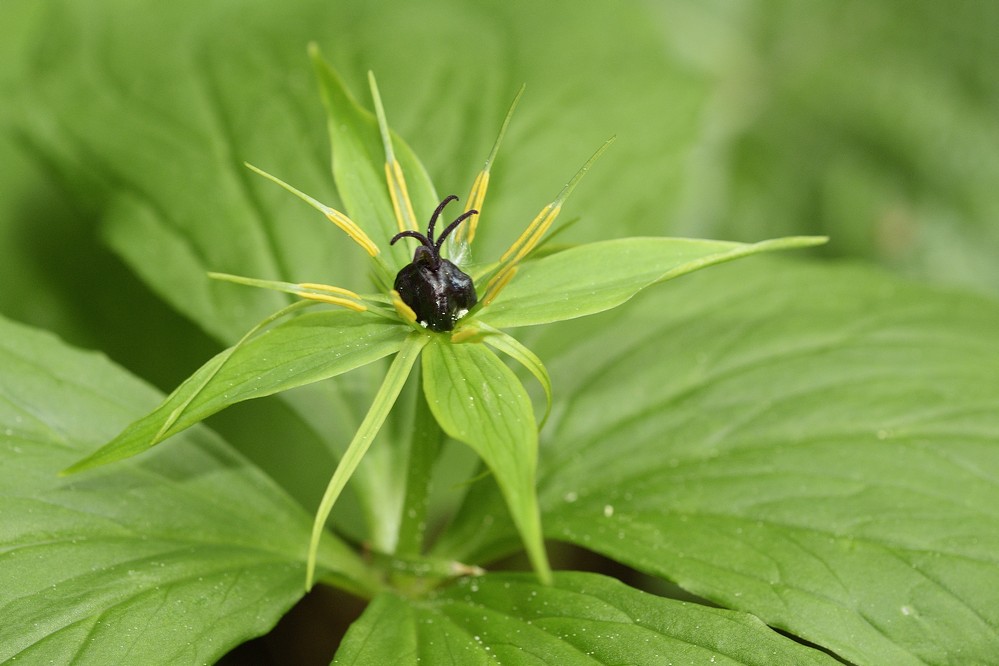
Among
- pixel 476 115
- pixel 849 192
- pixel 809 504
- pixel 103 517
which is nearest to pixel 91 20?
pixel 476 115

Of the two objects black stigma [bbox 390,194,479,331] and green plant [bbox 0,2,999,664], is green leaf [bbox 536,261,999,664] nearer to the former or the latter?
green plant [bbox 0,2,999,664]

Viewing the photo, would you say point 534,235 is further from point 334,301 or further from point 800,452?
point 800,452

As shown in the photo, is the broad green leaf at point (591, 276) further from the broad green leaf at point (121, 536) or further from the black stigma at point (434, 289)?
the broad green leaf at point (121, 536)

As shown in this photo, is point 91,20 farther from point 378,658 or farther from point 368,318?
point 378,658

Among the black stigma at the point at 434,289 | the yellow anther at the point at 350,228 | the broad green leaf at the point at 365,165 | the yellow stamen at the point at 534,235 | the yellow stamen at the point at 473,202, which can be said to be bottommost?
the black stigma at the point at 434,289

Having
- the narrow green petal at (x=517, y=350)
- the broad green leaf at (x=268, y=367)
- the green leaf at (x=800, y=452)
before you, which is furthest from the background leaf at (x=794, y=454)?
the broad green leaf at (x=268, y=367)

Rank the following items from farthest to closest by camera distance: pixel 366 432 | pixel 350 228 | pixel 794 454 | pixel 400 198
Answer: pixel 794 454, pixel 400 198, pixel 350 228, pixel 366 432

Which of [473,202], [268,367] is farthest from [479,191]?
[268,367]
